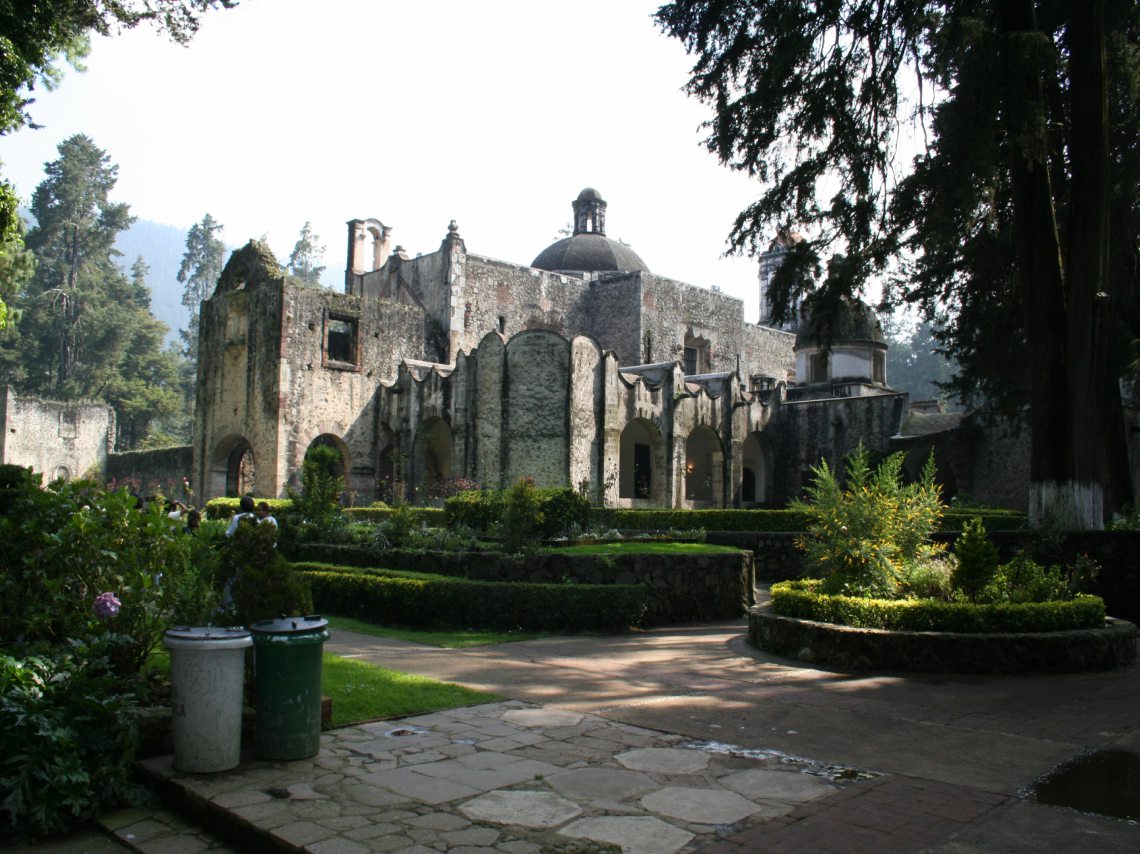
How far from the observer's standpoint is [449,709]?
21.2ft

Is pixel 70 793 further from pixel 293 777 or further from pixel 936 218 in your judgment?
pixel 936 218

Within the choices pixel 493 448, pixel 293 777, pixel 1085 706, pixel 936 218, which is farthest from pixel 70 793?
pixel 493 448

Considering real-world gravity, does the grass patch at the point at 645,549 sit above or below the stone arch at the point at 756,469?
below

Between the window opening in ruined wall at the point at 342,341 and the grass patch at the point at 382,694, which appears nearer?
the grass patch at the point at 382,694

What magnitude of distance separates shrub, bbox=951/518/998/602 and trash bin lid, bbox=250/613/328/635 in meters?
6.40

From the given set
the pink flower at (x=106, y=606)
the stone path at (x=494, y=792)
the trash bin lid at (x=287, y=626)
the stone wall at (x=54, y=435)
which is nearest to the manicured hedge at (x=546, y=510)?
the stone path at (x=494, y=792)

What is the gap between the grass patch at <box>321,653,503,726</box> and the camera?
6254 millimetres

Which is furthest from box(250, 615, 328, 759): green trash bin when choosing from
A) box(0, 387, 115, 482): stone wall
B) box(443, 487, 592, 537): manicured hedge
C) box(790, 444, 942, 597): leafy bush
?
box(0, 387, 115, 482): stone wall

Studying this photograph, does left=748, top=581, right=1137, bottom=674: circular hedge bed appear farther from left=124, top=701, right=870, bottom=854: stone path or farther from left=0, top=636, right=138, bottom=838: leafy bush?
left=0, top=636, right=138, bottom=838: leafy bush

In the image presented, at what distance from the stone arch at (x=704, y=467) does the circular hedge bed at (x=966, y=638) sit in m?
19.0

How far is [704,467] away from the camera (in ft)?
103

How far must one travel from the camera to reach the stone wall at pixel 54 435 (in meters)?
36.0

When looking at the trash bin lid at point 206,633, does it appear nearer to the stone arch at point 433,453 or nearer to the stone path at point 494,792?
the stone path at point 494,792

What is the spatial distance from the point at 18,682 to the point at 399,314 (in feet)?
84.2
